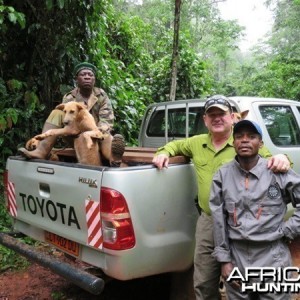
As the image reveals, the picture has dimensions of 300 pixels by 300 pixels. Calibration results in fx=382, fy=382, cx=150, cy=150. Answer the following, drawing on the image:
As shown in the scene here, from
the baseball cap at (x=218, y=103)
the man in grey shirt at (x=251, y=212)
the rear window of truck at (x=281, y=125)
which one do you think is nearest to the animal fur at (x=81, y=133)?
the baseball cap at (x=218, y=103)

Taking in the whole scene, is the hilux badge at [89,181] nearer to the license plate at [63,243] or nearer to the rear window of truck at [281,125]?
the license plate at [63,243]

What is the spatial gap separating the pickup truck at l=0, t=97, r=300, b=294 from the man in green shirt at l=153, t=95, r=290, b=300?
0.14 m

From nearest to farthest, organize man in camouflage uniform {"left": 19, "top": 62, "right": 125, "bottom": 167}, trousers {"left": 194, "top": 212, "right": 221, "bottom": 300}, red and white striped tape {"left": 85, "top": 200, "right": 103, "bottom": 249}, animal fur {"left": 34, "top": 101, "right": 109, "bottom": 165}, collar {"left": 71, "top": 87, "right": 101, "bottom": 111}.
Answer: red and white striped tape {"left": 85, "top": 200, "right": 103, "bottom": 249} < trousers {"left": 194, "top": 212, "right": 221, "bottom": 300} < animal fur {"left": 34, "top": 101, "right": 109, "bottom": 165} < man in camouflage uniform {"left": 19, "top": 62, "right": 125, "bottom": 167} < collar {"left": 71, "top": 87, "right": 101, "bottom": 111}

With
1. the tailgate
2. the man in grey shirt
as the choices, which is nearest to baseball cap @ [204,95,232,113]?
the man in grey shirt

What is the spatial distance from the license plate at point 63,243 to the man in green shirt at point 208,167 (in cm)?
89

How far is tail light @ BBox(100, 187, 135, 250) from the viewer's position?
95.7 inches

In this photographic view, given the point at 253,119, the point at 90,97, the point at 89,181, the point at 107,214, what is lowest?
the point at 107,214

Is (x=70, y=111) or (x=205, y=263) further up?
(x=70, y=111)

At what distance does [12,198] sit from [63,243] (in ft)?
2.70

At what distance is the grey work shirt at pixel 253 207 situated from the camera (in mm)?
2215

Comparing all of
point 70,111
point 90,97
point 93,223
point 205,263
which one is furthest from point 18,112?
point 205,263

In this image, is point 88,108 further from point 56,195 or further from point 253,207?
point 253,207

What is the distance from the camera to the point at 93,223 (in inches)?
102

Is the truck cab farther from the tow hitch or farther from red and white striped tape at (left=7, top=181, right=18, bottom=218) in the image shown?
the tow hitch
